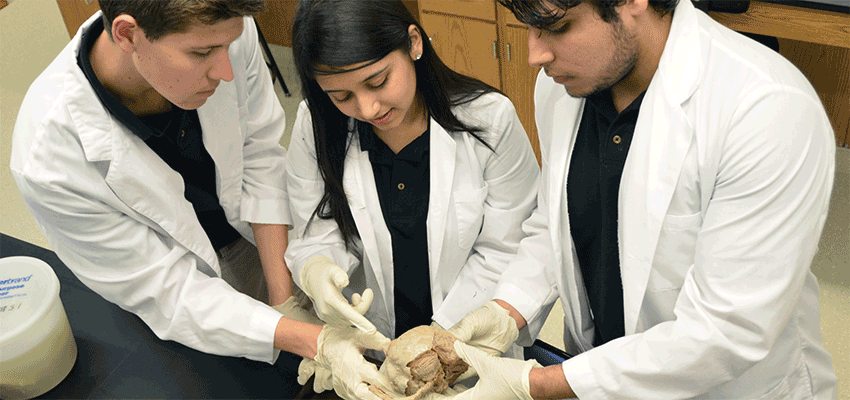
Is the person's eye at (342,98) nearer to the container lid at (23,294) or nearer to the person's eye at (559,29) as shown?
the person's eye at (559,29)

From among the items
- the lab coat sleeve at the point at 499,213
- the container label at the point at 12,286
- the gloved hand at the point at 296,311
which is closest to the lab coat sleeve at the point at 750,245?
the lab coat sleeve at the point at 499,213

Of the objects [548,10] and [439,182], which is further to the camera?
[439,182]

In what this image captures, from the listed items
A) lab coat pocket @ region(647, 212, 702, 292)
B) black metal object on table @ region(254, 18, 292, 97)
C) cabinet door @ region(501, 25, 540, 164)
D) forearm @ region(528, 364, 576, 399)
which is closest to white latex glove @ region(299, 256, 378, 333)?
forearm @ region(528, 364, 576, 399)

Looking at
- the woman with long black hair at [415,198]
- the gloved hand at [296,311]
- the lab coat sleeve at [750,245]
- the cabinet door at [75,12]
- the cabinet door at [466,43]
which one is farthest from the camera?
the cabinet door at [75,12]

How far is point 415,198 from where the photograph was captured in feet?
4.87

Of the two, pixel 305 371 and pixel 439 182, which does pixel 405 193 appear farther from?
pixel 305 371

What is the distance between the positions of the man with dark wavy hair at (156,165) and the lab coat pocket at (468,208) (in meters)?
0.34

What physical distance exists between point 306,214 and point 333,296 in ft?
0.88

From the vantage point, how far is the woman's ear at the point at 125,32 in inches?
45.9

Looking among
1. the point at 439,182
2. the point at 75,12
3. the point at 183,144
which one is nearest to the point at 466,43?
the point at 439,182

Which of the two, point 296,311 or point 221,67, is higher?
point 221,67

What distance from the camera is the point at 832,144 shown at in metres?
1.02

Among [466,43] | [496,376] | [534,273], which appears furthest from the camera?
[466,43]

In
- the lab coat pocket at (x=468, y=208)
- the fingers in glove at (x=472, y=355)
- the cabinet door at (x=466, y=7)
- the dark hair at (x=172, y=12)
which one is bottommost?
the fingers in glove at (x=472, y=355)
